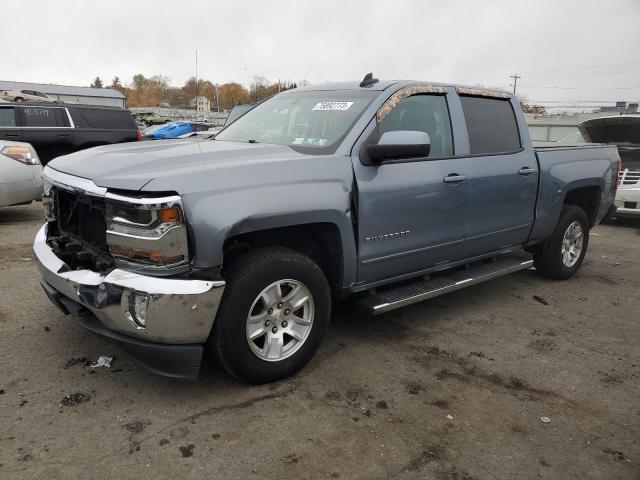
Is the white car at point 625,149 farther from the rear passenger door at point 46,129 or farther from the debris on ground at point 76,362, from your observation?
the rear passenger door at point 46,129

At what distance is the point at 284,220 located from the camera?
297 centimetres

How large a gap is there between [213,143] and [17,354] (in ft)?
6.28

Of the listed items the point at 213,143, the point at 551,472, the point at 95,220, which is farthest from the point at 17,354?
the point at 551,472

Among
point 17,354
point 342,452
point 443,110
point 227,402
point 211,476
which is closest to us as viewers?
point 211,476

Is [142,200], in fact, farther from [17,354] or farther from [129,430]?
[17,354]

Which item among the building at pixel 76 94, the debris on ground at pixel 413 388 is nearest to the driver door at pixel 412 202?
the debris on ground at pixel 413 388

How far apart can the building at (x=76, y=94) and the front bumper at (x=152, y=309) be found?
56.7 meters

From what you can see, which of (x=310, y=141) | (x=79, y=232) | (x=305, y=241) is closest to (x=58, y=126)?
(x=79, y=232)

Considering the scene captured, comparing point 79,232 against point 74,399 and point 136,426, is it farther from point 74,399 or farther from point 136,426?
point 136,426

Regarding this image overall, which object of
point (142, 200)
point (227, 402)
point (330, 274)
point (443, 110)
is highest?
point (443, 110)

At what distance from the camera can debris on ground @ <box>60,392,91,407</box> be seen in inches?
112

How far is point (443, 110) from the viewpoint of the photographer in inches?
161

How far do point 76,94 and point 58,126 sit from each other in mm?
59478

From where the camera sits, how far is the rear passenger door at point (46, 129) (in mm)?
10234
